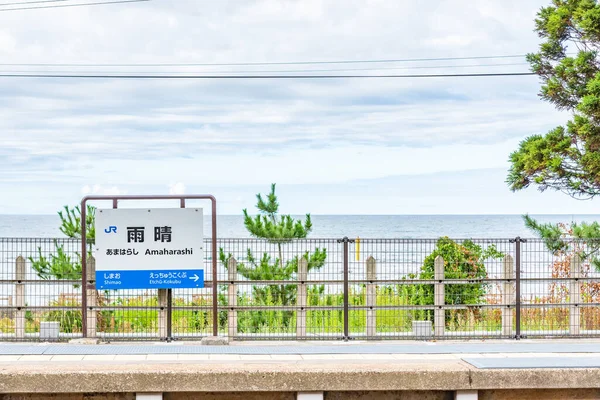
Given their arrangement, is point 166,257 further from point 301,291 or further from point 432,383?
point 432,383

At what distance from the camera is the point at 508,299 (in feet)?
47.3

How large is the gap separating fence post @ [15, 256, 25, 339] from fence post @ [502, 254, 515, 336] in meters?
8.14

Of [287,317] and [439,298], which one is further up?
[439,298]

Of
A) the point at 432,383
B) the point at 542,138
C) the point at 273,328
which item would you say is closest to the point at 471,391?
the point at 432,383

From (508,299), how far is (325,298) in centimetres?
316

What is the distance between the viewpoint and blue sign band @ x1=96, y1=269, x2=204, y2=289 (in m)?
13.7

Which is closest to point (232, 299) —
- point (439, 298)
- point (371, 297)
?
point (371, 297)

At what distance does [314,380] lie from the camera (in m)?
7.86

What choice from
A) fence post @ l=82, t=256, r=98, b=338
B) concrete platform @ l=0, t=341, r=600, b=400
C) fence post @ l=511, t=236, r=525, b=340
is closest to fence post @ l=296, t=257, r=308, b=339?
fence post @ l=82, t=256, r=98, b=338

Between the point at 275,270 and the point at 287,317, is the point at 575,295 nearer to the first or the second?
the point at 287,317

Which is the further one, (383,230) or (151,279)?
(383,230)

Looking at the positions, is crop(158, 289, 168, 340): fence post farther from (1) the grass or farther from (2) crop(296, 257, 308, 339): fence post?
(2) crop(296, 257, 308, 339): fence post

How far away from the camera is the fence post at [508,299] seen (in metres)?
14.3

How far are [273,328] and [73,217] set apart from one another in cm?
680
